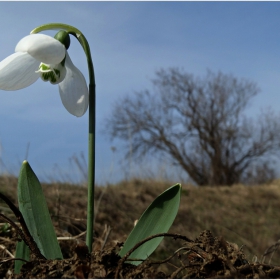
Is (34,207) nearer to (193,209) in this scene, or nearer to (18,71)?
(18,71)

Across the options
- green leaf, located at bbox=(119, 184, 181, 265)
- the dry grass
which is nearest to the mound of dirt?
green leaf, located at bbox=(119, 184, 181, 265)


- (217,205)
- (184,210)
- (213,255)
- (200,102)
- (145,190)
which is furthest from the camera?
(200,102)

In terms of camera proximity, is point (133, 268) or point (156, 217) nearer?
point (133, 268)

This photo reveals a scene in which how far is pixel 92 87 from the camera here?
2.82 feet

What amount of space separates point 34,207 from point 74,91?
29 cm

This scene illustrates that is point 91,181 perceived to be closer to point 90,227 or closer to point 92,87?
point 90,227

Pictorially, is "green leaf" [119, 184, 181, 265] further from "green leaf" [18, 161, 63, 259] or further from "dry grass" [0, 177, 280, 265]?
"dry grass" [0, 177, 280, 265]

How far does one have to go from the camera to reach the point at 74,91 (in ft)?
3.05

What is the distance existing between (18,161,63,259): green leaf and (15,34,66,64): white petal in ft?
0.78

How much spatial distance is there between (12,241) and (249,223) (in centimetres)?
479

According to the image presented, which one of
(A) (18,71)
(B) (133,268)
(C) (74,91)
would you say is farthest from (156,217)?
(A) (18,71)

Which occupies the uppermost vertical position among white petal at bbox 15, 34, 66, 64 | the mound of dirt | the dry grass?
white petal at bbox 15, 34, 66, 64

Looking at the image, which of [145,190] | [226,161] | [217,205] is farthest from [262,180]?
[145,190]

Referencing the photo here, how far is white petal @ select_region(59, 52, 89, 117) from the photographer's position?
3.01 feet
